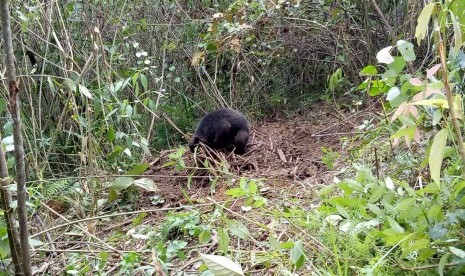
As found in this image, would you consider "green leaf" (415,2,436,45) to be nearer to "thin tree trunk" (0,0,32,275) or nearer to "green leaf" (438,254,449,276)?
"green leaf" (438,254,449,276)

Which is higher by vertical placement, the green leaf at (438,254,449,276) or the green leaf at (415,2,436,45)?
the green leaf at (415,2,436,45)

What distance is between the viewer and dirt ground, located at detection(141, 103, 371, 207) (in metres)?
4.02

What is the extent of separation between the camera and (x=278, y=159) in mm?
4625

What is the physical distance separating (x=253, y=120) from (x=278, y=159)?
A: 69.5 inches

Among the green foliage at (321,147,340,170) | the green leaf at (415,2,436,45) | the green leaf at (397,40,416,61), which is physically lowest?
the green foliage at (321,147,340,170)

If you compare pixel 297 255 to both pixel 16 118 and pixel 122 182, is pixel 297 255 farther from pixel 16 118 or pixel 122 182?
pixel 16 118

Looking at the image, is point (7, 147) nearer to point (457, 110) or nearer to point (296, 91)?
point (457, 110)

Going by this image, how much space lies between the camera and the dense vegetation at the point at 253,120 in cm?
221

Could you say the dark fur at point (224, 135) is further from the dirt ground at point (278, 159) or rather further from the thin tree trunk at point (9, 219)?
the thin tree trunk at point (9, 219)

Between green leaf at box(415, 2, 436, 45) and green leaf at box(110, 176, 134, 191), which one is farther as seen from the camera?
green leaf at box(110, 176, 134, 191)

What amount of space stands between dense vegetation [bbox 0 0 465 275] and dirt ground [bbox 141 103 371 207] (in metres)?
0.11

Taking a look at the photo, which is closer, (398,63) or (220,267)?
(220,267)

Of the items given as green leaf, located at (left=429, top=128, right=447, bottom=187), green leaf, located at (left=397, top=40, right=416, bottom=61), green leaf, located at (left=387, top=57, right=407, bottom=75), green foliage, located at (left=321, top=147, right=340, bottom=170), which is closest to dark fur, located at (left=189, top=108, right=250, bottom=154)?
green foliage, located at (left=321, top=147, right=340, bottom=170)

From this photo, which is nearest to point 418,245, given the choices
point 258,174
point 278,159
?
point 258,174
